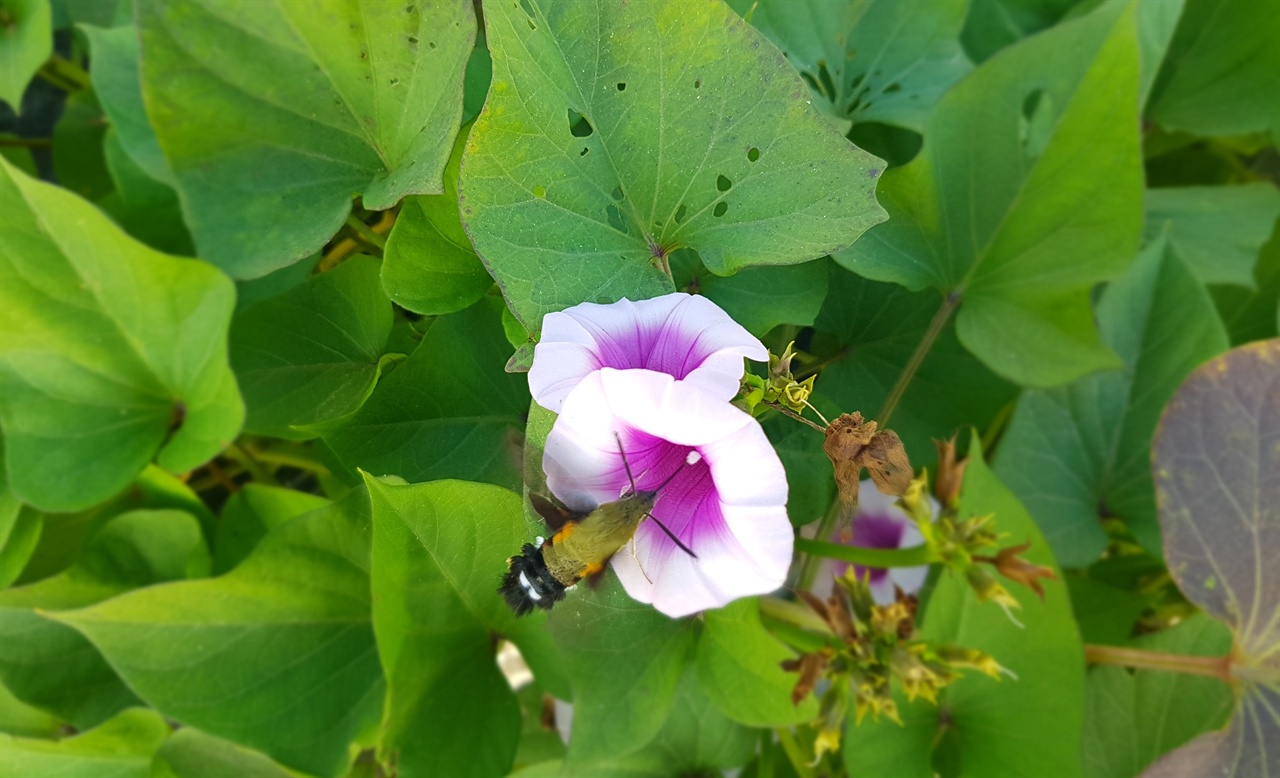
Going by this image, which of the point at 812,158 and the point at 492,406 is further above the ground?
the point at 812,158

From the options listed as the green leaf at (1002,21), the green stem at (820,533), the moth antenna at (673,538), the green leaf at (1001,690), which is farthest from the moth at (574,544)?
the green leaf at (1002,21)

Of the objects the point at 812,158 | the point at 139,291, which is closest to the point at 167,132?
the point at 139,291

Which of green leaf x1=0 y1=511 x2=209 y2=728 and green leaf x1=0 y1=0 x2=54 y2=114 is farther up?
green leaf x1=0 y1=0 x2=54 y2=114

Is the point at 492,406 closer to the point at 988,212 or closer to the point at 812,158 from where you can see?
the point at 812,158

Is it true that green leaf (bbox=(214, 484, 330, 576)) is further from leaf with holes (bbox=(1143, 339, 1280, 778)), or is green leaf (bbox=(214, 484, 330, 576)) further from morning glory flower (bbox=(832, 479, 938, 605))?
leaf with holes (bbox=(1143, 339, 1280, 778))

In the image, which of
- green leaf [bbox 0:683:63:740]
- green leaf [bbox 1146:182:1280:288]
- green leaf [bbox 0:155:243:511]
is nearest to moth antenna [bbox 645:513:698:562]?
green leaf [bbox 0:155:243:511]

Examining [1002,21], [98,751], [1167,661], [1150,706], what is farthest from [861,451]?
[1002,21]

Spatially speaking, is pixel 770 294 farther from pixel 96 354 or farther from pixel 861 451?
pixel 96 354
